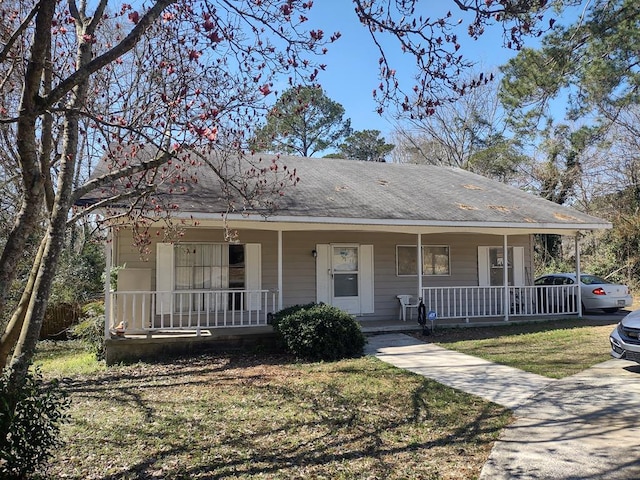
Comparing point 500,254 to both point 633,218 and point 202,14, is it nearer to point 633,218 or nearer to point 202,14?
point 633,218

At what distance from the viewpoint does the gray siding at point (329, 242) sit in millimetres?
11202

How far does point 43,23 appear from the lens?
3998 mm

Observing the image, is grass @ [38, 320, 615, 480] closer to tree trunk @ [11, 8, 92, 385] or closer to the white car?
tree trunk @ [11, 8, 92, 385]

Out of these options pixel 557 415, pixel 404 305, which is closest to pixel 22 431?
pixel 557 415

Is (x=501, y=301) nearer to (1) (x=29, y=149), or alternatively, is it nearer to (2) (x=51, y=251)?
(2) (x=51, y=251)

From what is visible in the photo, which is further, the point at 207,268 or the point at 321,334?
the point at 207,268

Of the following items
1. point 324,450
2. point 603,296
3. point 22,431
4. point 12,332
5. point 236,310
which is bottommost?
point 324,450

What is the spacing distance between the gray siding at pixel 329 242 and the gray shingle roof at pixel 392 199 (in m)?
1.14

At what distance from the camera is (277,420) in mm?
5547

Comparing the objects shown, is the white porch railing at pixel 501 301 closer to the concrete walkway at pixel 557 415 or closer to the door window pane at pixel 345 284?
the door window pane at pixel 345 284

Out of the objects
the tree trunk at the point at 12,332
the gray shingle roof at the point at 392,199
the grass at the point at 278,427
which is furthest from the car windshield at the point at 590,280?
the tree trunk at the point at 12,332

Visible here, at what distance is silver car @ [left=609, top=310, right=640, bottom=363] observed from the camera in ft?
22.6

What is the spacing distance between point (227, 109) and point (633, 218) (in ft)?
66.7

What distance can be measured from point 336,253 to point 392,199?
6.71 ft
